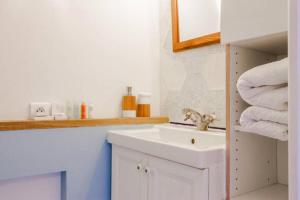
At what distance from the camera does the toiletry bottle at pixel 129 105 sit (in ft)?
5.59

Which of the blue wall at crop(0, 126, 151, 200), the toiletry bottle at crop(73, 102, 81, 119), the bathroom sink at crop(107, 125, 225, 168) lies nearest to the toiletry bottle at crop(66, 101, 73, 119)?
the toiletry bottle at crop(73, 102, 81, 119)

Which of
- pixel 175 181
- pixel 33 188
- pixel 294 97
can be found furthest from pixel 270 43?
pixel 33 188

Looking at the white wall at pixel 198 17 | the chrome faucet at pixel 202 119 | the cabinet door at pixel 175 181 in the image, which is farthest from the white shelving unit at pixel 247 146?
the white wall at pixel 198 17

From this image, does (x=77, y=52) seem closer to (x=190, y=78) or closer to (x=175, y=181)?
(x=190, y=78)

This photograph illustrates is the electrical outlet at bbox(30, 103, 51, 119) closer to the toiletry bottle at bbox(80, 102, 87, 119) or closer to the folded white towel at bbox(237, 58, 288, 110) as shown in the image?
the toiletry bottle at bbox(80, 102, 87, 119)

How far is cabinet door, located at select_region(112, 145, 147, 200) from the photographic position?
49.6 inches

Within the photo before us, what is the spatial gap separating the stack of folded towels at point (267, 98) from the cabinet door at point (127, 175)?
1.87ft

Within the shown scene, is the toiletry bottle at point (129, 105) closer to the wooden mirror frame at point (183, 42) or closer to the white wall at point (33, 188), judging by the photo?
the wooden mirror frame at point (183, 42)

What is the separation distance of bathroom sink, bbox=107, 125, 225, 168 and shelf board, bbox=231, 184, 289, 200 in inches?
5.9

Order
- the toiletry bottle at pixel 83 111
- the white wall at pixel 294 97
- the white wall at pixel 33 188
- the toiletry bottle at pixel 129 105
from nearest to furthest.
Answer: the white wall at pixel 294 97 → the white wall at pixel 33 188 → the toiletry bottle at pixel 83 111 → the toiletry bottle at pixel 129 105

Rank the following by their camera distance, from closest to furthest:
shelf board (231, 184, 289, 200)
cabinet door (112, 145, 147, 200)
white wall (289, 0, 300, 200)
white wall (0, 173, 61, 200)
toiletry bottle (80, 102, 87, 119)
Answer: white wall (289, 0, 300, 200) < shelf board (231, 184, 289, 200) < cabinet door (112, 145, 147, 200) < white wall (0, 173, 61, 200) < toiletry bottle (80, 102, 87, 119)

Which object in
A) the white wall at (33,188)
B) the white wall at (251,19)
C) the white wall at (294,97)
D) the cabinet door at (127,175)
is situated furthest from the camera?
the white wall at (33,188)

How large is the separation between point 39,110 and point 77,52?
41cm

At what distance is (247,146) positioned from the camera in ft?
3.23
